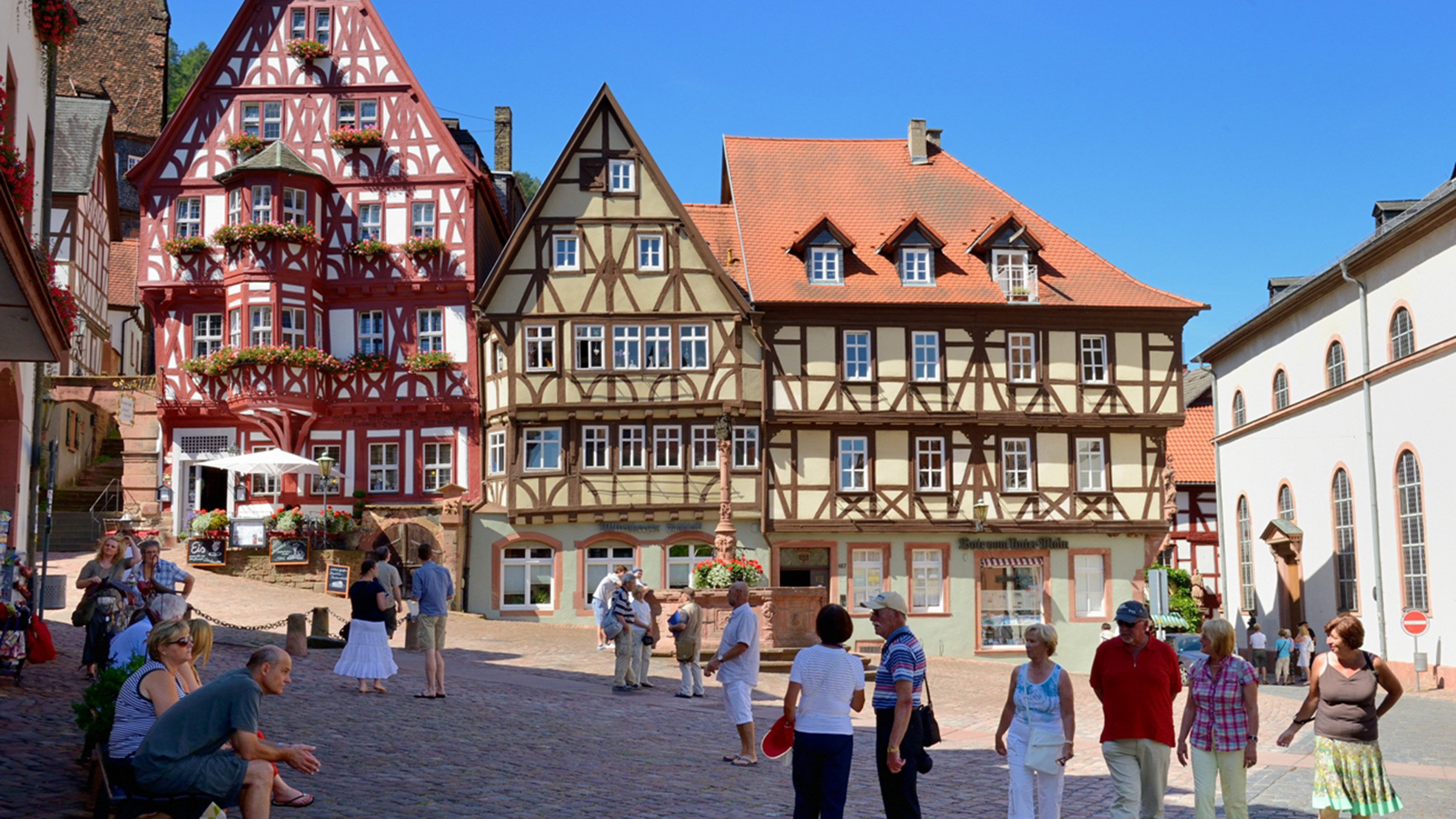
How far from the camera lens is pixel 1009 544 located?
35750 millimetres

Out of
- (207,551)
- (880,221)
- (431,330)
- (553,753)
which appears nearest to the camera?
(553,753)

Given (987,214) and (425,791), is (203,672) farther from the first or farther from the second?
(987,214)

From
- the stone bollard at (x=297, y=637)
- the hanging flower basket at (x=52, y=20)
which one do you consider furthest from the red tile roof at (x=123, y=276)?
the stone bollard at (x=297, y=637)

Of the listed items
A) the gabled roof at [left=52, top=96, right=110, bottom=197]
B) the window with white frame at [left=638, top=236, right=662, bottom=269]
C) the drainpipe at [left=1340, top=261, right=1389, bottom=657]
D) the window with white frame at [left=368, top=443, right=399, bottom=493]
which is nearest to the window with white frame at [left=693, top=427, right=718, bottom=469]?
the window with white frame at [left=638, top=236, right=662, bottom=269]

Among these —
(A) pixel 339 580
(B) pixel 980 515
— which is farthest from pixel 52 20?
(B) pixel 980 515

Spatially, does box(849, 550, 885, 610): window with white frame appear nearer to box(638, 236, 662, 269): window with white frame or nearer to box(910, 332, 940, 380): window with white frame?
box(910, 332, 940, 380): window with white frame

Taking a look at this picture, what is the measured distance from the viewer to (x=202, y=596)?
27.7 meters

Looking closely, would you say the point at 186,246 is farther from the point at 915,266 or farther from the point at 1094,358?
the point at 1094,358

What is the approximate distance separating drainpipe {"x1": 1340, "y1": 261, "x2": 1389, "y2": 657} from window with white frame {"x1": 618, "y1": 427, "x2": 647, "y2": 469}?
1681cm

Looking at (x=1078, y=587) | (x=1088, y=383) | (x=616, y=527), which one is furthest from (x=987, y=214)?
(x=616, y=527)

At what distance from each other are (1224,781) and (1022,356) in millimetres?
26850

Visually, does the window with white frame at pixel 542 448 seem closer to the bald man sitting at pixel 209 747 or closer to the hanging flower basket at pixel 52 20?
the hanging flower basket at pixel 52 20

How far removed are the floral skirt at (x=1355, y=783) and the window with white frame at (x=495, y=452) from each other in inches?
1054

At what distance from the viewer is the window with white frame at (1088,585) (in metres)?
35.8
